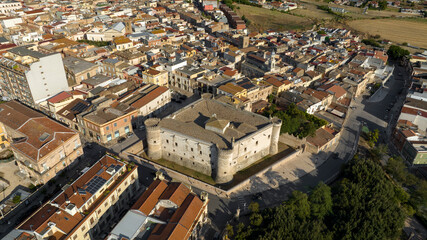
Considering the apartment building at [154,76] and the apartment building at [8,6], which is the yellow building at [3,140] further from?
the apartment building at [8,6]

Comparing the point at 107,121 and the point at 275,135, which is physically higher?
the point at 107,121

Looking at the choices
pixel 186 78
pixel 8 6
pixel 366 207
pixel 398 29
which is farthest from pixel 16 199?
pixel 398 29

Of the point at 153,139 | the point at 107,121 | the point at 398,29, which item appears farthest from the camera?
the point at 398,29

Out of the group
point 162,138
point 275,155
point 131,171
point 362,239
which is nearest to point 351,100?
point 275,155

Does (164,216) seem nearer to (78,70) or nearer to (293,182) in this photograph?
(293,182)

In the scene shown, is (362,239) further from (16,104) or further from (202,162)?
(16,104)

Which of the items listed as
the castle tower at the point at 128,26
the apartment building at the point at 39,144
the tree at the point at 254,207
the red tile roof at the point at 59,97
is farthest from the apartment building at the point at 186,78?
the castle tower at the point at 128,26

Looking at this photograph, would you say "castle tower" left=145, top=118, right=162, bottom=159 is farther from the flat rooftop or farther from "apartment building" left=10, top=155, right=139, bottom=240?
"apartment building" left=10, top=155, right=139, bottom=240
